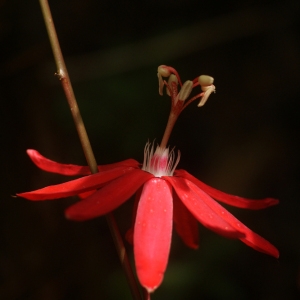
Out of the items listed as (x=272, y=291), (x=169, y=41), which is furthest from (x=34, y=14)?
(x=272, y=291)

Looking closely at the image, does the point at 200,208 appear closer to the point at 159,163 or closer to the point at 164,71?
the point at 159,163

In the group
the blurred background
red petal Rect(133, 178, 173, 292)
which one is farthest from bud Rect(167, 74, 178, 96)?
Answer: the blurred background

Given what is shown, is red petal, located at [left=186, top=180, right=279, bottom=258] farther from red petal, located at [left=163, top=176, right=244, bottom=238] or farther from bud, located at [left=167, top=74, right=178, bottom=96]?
bud, located at [left=167, top=74, right=178, bottom=96]

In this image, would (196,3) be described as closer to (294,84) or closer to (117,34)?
(117,34)

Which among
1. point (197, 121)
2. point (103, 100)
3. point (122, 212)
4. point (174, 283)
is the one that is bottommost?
point (174, 283)

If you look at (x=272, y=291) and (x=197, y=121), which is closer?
(x=272, y=291)

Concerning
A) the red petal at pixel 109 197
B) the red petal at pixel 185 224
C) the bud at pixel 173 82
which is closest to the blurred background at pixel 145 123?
the red petal at pixel 185 224

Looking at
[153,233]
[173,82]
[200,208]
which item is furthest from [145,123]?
[153,233]
